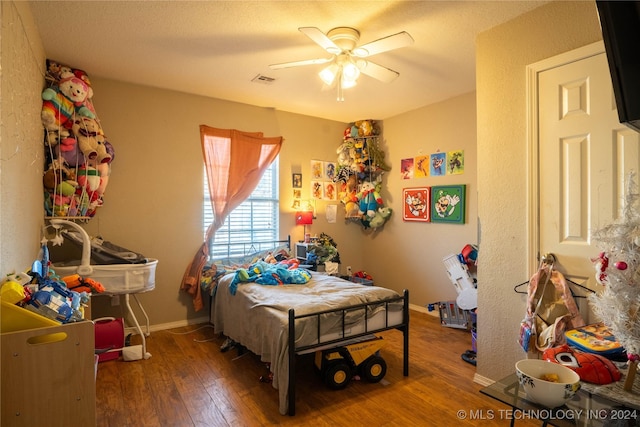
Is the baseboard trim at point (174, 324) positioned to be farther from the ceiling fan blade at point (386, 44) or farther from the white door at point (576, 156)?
the ceiling fan blade at point (386, 44)

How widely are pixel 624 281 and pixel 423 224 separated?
306cm

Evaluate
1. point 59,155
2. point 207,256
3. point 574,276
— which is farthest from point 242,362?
point 574,276

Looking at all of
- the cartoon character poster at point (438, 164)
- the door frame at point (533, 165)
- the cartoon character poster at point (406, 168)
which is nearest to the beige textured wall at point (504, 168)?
the door frame at point (533, 165)

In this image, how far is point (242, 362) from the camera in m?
2.87

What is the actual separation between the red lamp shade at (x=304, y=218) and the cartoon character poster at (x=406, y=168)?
1.34m

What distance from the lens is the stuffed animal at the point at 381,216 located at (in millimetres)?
4691

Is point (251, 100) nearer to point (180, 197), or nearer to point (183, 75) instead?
point (183, 75)

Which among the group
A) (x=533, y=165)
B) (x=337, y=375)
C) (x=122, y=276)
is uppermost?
(x=533, y=165)

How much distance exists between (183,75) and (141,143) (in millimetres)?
850

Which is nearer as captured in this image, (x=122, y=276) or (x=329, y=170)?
(x=122, y=276)

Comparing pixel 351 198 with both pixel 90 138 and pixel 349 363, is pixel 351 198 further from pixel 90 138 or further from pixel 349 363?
pixel 90 138

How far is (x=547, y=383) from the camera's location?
1194mm

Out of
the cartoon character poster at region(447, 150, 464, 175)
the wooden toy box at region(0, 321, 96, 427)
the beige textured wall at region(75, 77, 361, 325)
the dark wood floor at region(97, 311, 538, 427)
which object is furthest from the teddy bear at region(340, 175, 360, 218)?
the wooden toy box at region(0, 321, 96, 427)

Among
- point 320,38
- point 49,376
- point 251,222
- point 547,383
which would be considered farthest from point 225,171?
point 547,383
